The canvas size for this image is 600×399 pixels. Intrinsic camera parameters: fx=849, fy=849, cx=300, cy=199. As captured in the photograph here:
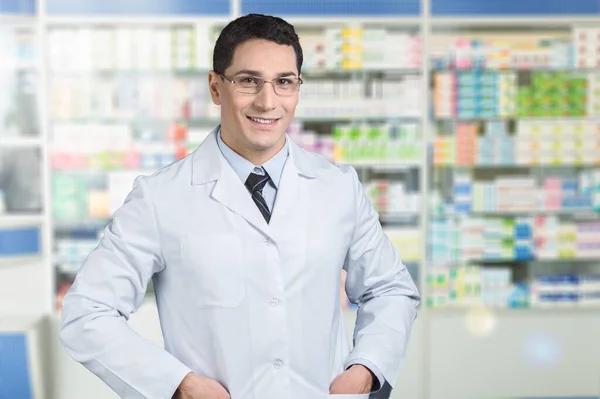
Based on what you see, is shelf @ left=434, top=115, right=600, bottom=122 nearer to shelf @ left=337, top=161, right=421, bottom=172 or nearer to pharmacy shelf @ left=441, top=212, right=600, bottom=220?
shelf @ left=337, top=161, right=421, bottom=172

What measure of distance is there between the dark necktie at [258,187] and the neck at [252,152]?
3cm

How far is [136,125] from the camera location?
4992 mm

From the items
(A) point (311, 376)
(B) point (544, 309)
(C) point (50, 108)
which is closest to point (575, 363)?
(B) point (544, 309)

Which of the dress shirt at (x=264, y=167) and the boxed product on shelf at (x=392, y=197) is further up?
the dress shirt at (x=264, y=167)

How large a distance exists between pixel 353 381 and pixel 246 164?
49 centimetres

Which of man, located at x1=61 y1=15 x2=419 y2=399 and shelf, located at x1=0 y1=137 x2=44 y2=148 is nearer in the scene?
Answer: man, located at x1=61 y1=15 x2=419 y2=399

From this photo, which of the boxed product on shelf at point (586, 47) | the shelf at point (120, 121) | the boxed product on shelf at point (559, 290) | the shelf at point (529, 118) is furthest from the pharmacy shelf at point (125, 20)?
the boxed product on shelf at point (559, 290)

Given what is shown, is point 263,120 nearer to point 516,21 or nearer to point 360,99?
point 360,99

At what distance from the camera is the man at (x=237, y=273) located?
5.22 feet

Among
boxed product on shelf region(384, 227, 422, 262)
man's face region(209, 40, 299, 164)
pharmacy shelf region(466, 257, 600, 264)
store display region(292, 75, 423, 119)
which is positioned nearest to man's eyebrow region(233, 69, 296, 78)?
man's face region(209, 40, 299, 164)

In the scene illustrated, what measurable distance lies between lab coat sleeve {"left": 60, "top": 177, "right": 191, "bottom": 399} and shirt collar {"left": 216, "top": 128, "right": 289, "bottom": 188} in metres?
0.20

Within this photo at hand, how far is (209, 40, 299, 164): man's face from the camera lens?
64.5 inches

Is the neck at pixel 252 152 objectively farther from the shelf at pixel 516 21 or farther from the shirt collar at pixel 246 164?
the shelf at pixel 516 21

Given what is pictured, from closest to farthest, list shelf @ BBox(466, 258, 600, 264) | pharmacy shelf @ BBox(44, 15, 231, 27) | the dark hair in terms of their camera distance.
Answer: the dark hair < pharmacy shelf @ BBox(44, 15, 231, 27) < shelf @ BBox(466, 258, 600, 264)
